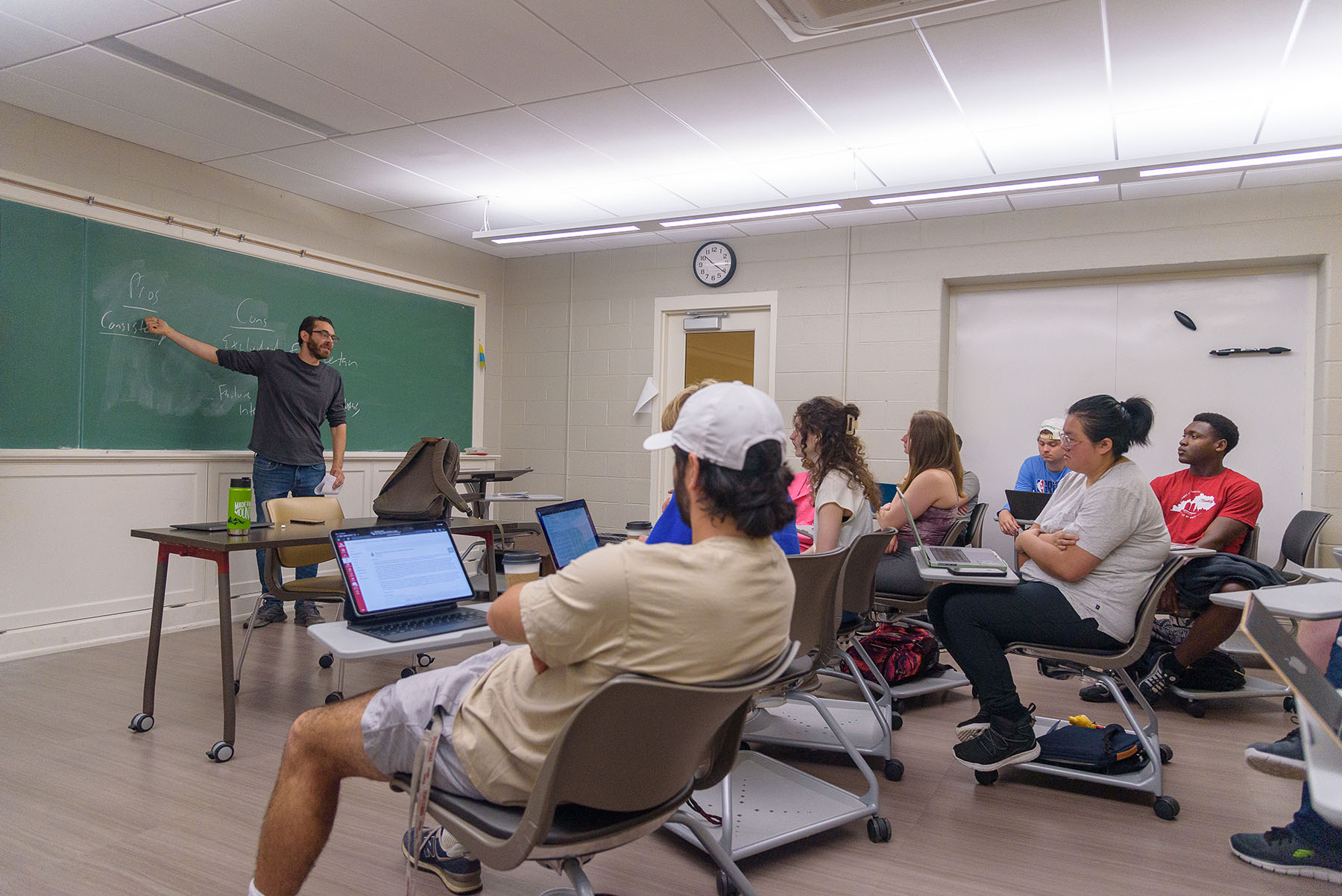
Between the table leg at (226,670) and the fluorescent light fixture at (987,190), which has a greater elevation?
the fluorescent light fixture at (987,190)

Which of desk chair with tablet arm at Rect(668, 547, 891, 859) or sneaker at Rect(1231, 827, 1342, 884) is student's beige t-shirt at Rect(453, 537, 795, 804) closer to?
desk chair with tablet arm at Rect(668, 547, 891, 859)

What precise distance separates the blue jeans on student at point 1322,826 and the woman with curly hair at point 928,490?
1.50 metres

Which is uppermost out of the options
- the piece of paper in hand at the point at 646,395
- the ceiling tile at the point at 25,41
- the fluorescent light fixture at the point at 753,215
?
the ceiling tile at the point at 25,41

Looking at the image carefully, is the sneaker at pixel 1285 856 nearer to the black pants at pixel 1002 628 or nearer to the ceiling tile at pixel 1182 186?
the black pants at pixel 1002 628

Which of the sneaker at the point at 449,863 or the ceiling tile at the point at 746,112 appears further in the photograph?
the ceiling tile at the point at 746,112

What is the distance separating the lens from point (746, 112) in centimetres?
405

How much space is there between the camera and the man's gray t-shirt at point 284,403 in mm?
4867

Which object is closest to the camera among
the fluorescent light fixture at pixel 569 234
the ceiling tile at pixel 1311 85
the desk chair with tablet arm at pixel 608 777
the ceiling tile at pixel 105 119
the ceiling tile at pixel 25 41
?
the desk chair with tablet arm at pixel 608 777

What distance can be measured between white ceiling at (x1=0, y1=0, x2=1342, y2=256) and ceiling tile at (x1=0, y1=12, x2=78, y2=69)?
1 cm

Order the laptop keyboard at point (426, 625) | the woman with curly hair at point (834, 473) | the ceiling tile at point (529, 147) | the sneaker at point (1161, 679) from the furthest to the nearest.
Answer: the ceiling tile at point (529, 147) < the sneaker at point (1161, 679) < the woman with curly hair at point (834, 473) < the laptop keyboard at point (426, 625)

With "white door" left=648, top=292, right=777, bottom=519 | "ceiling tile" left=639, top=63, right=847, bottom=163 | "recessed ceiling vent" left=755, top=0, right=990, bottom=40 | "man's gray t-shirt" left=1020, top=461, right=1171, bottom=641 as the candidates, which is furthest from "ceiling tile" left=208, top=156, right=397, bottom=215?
"man's gray t-shirt" left=1020, top=461, right=1171, bottom=641

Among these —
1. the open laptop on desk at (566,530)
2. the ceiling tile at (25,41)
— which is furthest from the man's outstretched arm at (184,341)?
the open laptop on desk at (566,530)

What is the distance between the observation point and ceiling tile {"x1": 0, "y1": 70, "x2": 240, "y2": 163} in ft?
12.9

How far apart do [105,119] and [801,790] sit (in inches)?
178
